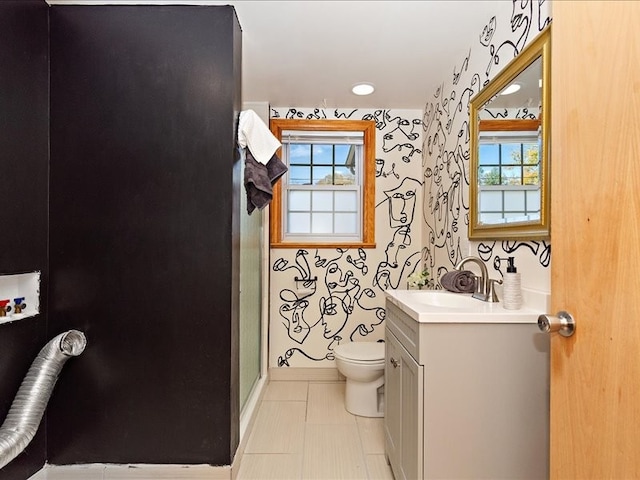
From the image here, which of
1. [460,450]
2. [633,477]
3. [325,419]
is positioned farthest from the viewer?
[325,419]

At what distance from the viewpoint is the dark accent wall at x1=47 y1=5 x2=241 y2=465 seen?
174 cm

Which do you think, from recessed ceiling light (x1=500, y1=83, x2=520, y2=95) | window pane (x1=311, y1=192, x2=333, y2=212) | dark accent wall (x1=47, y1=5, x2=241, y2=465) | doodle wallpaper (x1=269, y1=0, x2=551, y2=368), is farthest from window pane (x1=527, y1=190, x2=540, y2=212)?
window pane (x1=311, y1=192, x2=333, y2=212)

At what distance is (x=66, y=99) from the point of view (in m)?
1.75

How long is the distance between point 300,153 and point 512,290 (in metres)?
2.22

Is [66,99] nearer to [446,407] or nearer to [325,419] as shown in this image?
[446,407]

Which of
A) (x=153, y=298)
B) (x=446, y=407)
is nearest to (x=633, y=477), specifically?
(x=446, y=407)

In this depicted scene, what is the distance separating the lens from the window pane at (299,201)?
330 cm

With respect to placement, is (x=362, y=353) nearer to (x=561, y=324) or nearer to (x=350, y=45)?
(x=561, y=324)

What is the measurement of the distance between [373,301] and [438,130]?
1458mm

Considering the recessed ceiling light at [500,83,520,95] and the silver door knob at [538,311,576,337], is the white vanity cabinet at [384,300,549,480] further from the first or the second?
the recessed ceiling light at [500,83,520,95]

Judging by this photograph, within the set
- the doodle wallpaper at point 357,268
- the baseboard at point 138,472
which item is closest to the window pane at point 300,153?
the doodle wallpaper at point 357,268

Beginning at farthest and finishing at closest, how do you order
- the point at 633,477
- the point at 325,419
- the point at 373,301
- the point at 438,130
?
the point at 373,301 < the point at 438,130 < the point at 325,419 < the point at 633,477

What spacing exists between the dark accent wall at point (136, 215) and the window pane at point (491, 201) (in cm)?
128

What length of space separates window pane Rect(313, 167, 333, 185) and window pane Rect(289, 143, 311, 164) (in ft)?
0.39
